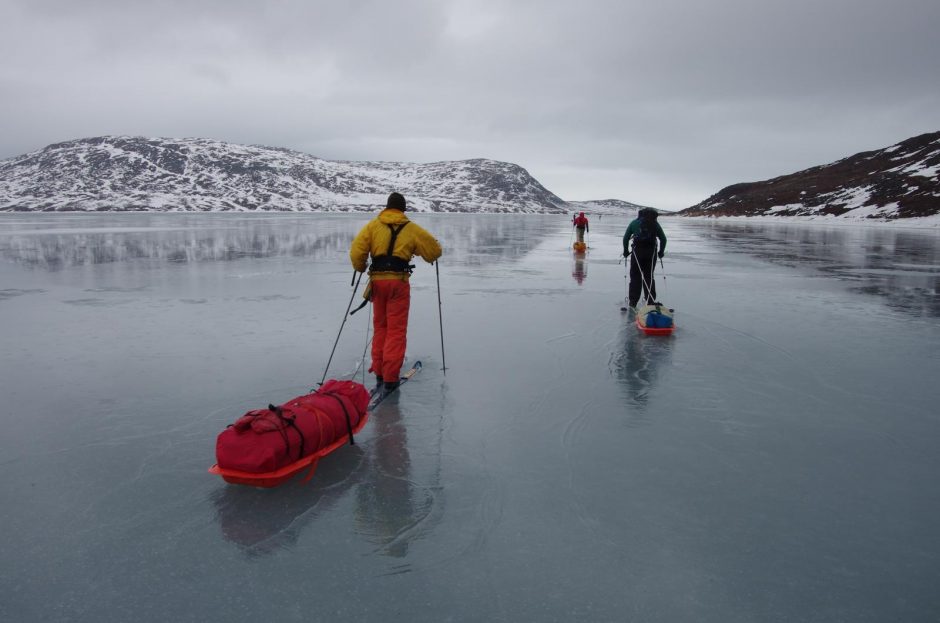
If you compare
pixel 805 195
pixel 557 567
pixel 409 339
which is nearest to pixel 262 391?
pixel 409 339

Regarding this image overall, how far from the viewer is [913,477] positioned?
173 inches

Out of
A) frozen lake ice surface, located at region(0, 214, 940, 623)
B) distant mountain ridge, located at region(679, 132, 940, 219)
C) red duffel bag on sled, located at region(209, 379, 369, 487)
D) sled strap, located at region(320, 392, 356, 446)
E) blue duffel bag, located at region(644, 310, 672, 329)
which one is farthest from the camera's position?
distant mountain ridge, located at region(679, 132, 940, 219)

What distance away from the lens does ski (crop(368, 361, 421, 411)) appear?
20.0 ft

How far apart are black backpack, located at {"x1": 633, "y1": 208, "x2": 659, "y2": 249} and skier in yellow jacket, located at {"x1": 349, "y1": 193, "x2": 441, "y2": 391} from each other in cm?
631

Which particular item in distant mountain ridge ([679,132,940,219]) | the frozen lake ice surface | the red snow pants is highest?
distant mountain ridge ([679,132,940,219])

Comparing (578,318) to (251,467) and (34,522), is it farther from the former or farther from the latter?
(34,522)

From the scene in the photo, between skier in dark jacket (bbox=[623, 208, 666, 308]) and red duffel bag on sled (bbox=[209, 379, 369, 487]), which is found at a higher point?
skier in dark jacket (bbox=[623, 208, 666, 308])

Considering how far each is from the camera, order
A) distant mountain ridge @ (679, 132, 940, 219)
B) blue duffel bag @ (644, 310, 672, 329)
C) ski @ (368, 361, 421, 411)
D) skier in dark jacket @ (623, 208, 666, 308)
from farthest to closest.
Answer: distant mountain ridge @ (679, 132, 940, 219) → skier in dark jacket @ (623, 208, 666, 308) → blue duffel bag @ (644, 310, 672, 329) → ski @ (368, 361, 421, 411)

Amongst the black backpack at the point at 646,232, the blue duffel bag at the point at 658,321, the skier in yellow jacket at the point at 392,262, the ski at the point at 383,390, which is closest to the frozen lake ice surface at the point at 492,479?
the ski at the point at 383,390

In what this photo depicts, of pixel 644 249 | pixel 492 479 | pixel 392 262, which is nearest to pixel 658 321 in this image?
pixel 644 249

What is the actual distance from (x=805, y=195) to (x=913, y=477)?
113 meters

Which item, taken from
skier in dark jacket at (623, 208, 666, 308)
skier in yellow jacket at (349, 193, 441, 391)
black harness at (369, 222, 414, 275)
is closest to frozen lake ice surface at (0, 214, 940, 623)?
skier in yellow jacket at (349, 193, 441, 391)

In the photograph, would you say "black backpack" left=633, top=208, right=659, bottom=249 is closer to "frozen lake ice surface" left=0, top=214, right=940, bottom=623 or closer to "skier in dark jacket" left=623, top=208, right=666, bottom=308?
"skier in dark jacket" left=623, top=208, right=666, bottom=308

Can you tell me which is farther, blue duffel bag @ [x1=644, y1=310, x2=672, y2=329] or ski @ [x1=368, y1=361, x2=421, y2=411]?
blue duffel bag @ [x1=644, y1=310, x2=672, y2=329]
